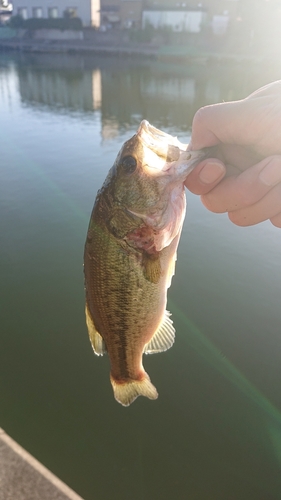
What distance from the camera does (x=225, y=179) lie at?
83.5 inches

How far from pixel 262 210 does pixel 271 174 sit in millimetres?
285

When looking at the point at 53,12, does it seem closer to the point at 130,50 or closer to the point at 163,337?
the point at 130,50

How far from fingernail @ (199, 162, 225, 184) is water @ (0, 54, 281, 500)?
3.91 meters

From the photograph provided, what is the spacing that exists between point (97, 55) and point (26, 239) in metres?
47.9

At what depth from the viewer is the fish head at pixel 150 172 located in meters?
1.90

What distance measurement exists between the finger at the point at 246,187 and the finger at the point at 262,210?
4cm

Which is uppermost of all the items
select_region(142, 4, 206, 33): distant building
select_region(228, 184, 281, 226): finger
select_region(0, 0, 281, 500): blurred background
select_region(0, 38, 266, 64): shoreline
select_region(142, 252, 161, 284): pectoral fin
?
select_region(142, 4, 206, 33): distant building

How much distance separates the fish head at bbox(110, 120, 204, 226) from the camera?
Result: 1897 millimetres

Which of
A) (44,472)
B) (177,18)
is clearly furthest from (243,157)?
(177,18)

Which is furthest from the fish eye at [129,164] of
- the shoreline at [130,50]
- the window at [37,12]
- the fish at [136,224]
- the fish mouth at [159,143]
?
the window at [37,12]

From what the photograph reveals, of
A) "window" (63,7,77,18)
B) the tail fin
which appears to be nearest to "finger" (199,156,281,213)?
the tail fin

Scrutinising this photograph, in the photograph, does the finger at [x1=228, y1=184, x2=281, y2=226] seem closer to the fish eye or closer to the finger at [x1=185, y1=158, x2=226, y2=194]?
the finger at [x1=185, y1=158, x2=226, y2=194]

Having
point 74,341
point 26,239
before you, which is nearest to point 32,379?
point 74,341

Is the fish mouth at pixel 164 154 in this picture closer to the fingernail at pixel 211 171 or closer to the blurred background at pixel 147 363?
the fingernail at pixel 211 171
